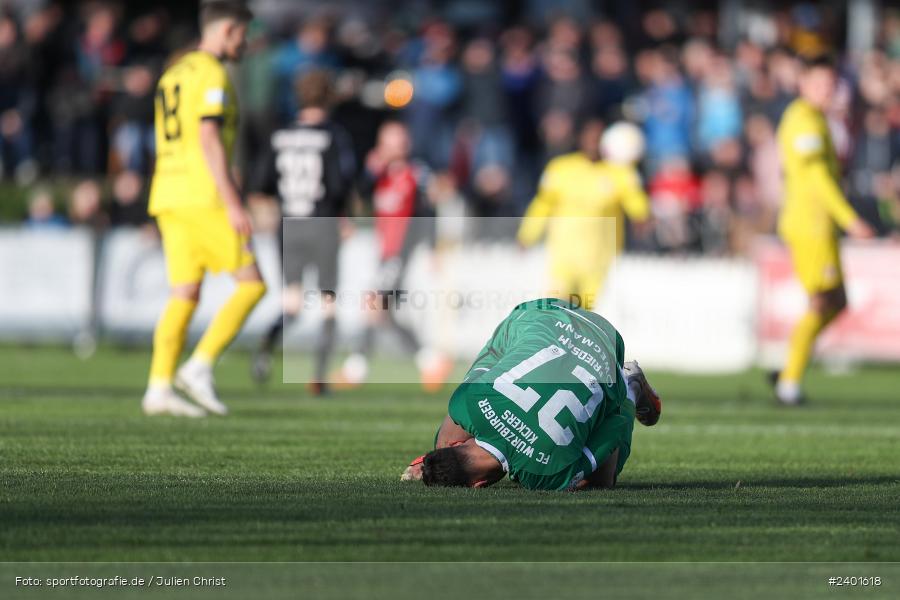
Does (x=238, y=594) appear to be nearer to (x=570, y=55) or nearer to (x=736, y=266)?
(x=736, y=266)

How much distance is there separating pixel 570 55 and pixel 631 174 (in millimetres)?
5259

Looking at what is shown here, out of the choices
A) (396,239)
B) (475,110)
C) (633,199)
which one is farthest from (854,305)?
(475,110)

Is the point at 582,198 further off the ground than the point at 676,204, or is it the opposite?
the point at 582,198

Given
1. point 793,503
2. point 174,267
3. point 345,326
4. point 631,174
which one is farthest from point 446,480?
point 345,326

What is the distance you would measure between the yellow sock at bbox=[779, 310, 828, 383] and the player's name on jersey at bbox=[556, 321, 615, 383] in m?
6.51

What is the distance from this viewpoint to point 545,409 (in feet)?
21.1

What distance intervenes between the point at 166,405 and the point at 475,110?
37.8 feet

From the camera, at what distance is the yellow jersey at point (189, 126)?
10391 millimetres

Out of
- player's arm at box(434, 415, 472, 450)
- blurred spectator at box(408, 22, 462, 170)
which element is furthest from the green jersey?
blurred spectator at box(408, 22, 462, 170)

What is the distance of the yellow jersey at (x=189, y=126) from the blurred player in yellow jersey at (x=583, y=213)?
19.1 ft

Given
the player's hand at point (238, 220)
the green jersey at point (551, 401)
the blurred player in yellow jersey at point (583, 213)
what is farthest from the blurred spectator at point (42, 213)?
the green jersey at point (551, 401)

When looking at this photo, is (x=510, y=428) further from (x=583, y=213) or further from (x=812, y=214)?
(x=583, y=213)

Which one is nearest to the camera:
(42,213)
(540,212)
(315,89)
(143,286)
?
(315,89)

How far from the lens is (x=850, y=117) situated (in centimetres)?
2181
